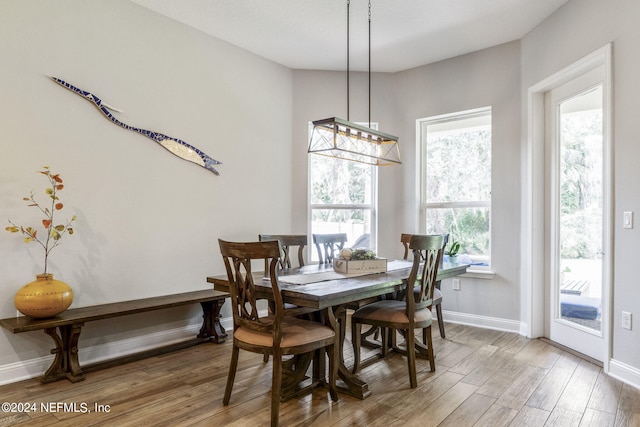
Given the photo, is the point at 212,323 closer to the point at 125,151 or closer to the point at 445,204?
the point at 125,151

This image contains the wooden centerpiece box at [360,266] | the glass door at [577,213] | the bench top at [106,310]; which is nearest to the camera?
the bench top at [106,310]

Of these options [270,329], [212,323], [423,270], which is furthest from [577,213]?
[212,323]

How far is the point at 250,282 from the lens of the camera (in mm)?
2301

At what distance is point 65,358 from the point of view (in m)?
2.86

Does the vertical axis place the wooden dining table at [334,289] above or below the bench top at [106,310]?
above

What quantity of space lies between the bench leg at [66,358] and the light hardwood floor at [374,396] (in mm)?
59

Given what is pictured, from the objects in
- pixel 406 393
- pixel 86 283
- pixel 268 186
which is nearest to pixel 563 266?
pixel 406 393

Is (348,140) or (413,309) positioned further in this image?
(348,140)

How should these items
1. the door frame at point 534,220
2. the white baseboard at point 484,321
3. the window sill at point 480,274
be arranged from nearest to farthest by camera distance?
the door frame at point 534,220 → the white baseboard at point 484,321 → the window sill at point 480,274

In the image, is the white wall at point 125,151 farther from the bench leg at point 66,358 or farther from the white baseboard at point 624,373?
the white baseboard at point 624,373

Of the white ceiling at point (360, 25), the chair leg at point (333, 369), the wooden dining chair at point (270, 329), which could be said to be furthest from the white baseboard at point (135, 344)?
the white ceiling at point (360, 25)

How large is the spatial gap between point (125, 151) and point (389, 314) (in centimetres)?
252

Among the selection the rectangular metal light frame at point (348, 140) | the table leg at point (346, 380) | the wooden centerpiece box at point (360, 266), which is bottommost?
the table leg at point (346, 380)

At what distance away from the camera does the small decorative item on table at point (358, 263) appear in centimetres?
298
